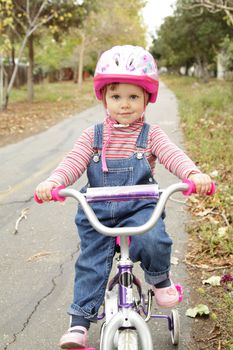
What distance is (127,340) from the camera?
213 cm

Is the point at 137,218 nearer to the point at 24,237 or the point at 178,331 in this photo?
the point at 178,331

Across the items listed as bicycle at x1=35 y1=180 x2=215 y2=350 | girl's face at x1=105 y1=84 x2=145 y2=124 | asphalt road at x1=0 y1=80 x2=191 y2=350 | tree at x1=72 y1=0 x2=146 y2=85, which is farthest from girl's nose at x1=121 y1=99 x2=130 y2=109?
tree at x1=72 y1=0 x2=146 y2=85

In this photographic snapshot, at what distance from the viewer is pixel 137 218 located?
96.5 inches

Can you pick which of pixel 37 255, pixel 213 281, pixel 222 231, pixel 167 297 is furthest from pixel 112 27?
pixel 167 297

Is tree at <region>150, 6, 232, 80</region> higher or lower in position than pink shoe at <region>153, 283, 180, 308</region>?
higher

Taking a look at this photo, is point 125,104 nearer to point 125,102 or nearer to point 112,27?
point 125,102

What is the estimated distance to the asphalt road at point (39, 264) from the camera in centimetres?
324

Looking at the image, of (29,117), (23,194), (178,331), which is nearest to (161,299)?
(178,331)

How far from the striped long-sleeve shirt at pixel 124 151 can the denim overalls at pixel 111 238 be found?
36 mm

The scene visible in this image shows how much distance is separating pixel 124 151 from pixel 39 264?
81.6 inches

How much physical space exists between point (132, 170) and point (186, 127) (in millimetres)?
9572

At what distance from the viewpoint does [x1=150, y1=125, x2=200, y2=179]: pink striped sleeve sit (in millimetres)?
2486

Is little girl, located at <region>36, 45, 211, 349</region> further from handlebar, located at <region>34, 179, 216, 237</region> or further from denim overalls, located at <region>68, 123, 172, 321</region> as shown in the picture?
handlebar, located at <region>34, 179, 216, 237</region>

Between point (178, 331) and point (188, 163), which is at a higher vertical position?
point (188, 163)
